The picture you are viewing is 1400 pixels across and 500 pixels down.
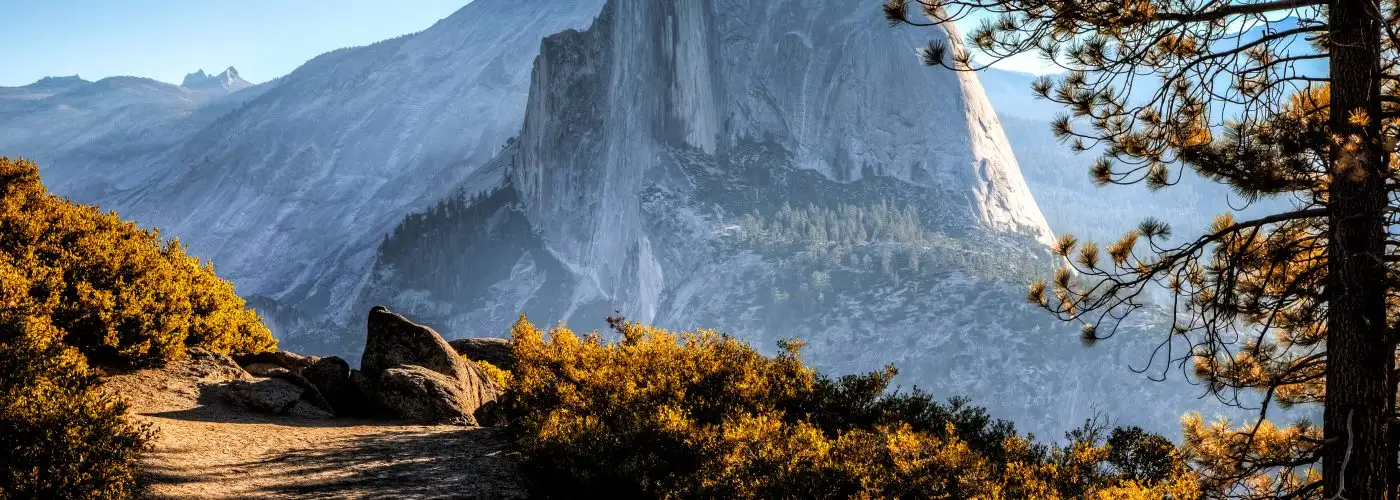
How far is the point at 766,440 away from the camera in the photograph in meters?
7.77

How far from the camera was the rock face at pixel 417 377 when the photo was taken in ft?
38.4

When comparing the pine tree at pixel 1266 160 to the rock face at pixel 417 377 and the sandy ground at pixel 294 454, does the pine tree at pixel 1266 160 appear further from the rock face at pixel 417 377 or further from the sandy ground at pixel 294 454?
the rock face at pixel 417 377

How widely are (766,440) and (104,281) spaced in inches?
371

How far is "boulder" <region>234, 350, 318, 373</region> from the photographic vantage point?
46.5 ft

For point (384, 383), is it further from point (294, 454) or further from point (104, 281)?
point (104, 281)

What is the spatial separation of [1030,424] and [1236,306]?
144 m

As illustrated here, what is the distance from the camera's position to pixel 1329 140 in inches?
249

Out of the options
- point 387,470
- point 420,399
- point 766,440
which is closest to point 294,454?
point 387,470

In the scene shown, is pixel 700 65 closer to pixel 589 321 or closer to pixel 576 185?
pixel 576 185

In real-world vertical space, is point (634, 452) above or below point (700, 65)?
below

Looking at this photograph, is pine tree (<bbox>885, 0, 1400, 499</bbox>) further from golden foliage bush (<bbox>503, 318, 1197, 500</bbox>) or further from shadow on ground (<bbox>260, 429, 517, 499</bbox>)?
shadow on ground (<bbox>260, 429, 517, 499</bbox>)

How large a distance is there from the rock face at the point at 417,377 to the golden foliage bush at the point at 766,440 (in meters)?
0.91

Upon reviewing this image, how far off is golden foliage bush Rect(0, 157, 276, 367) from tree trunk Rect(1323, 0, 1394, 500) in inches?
502

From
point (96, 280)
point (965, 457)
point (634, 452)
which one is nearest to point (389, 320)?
point (96, 280)
